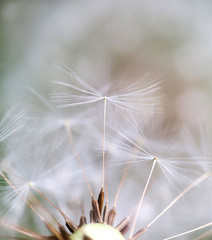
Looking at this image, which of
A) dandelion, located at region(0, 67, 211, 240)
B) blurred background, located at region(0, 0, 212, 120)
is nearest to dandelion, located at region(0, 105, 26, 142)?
dandelion, located at region(0, 67, 211, 240)

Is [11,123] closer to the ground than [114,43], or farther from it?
closer to the ground

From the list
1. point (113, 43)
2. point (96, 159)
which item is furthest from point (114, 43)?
point (96, 159)

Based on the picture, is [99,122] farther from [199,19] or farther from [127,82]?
[199,19]

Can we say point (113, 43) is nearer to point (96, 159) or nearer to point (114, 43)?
point (114, 43)

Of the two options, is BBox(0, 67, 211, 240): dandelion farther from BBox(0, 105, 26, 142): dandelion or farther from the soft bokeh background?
the soft bokeh background

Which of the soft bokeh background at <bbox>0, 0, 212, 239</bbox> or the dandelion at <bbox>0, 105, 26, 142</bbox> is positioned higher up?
the soft bokeh background at <bbox>0, 0, 212, 239</bbox>
